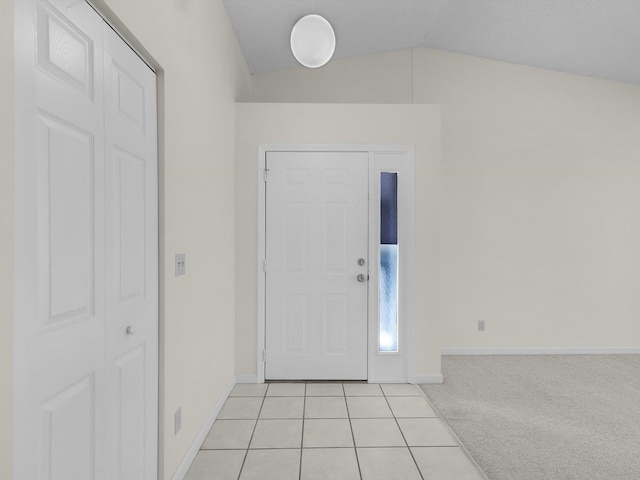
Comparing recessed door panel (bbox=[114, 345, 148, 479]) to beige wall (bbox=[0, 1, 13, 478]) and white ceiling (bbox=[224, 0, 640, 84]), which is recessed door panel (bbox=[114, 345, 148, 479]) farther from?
white ceiling (bbox=[224, 0, 640, 84])

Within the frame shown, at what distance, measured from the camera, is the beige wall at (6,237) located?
0.86 meters

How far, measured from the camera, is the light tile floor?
6.80 ft

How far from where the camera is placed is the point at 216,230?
273cm

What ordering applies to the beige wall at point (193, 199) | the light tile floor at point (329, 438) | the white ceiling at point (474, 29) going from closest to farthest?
the beige wall at point (193, 199)
the light tile floor at point (329, 438)
the white ceiling at point (474, 29)

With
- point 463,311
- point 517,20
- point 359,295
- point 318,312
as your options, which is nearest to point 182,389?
point 318,312

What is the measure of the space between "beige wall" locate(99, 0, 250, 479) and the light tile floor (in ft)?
0.70

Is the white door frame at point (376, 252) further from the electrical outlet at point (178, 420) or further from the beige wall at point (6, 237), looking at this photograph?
the beige wall at point (6, 237)

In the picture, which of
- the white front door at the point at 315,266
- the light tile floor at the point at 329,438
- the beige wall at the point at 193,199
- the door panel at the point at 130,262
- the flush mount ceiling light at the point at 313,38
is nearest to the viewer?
the door panel at the point at 130,262

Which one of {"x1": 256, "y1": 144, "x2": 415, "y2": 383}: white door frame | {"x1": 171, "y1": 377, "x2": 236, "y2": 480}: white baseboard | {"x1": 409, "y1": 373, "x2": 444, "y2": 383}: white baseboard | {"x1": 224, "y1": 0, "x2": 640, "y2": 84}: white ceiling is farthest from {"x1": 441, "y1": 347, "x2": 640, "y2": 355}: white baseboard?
{"x1": 224, "y1": 0, "x2": 640, "y2": 84}: white ceiling

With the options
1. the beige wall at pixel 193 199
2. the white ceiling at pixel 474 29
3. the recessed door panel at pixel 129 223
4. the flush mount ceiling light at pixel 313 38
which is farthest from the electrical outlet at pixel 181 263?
the white ceiling at pixel 474 29

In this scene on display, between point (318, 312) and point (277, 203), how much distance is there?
3.33ft

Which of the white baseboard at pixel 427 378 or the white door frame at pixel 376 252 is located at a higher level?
the white door frame at pixel 376 252

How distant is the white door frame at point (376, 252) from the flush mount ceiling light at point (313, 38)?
2.48ft

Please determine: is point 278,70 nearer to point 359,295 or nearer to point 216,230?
point 216,230
